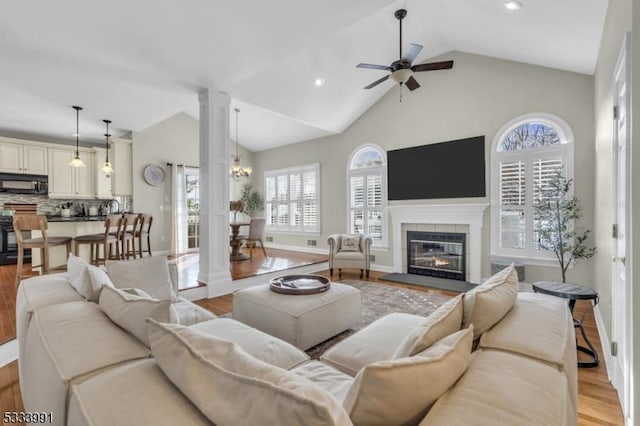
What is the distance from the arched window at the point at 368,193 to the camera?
20.1ft

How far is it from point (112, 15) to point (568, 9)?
4.12m

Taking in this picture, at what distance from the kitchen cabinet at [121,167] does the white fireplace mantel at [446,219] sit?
18.4ft

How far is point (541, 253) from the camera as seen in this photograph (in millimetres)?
4371

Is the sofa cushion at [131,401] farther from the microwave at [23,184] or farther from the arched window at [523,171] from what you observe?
the microwave at [23,184]

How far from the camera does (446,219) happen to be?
519 cm

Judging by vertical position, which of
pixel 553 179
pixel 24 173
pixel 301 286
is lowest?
pixel 301 286

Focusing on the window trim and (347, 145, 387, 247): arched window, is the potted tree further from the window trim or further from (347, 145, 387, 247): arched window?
(347, 145, 387, 247): arched window

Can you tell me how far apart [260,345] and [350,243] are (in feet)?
13.0

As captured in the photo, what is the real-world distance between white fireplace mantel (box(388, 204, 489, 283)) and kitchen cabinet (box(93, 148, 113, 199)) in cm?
612

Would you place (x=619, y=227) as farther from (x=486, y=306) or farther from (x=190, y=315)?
(x=190, y=315)

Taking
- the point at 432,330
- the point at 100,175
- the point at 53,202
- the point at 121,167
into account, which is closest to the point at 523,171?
the point at 432,330

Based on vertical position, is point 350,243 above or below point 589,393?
above

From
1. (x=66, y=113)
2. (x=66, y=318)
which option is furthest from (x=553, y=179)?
(x=66, y=113)

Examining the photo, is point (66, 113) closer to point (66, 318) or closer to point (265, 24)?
point (265, 24)
